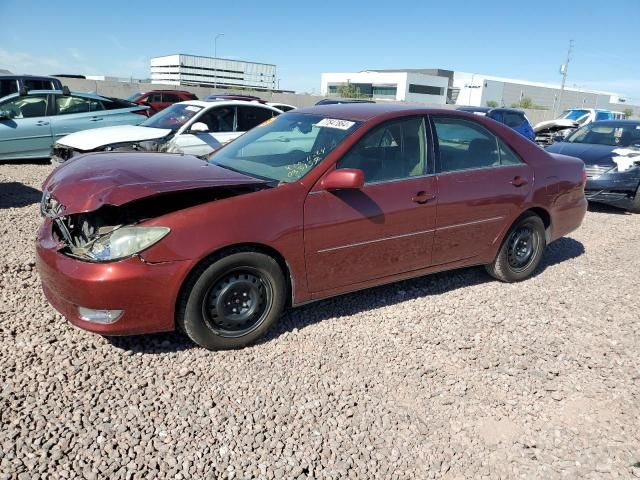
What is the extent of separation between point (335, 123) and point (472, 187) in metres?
1.29

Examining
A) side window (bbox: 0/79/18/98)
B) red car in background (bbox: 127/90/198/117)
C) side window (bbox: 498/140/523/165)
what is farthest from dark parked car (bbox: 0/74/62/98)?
side window (bbox: 498/140/523/165)

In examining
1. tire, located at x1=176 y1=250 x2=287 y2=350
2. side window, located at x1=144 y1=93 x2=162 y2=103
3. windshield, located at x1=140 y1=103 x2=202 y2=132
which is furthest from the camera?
side window, located at x1=144 y1=93 x2=162 y2=103

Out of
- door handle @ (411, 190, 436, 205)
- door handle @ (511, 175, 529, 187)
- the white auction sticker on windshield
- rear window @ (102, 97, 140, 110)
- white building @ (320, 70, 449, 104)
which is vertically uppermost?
white building @ (320, 70, 449, 104)

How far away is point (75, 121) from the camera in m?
10.5

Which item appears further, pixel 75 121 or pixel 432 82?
pixel 432 82

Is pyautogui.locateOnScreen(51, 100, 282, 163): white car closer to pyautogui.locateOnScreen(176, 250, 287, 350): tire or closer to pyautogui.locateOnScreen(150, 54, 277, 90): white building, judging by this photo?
pyautogui.locateOnScreen(176, 250, 287, 350): tire

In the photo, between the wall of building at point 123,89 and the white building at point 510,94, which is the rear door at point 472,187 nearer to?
the wall of building at point 123,89

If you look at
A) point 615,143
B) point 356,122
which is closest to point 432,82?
point 615,143

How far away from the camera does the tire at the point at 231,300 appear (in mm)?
3189

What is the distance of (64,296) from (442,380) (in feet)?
7.89

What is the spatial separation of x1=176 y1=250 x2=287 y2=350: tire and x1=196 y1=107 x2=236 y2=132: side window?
572 cm

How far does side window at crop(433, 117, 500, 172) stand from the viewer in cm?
425

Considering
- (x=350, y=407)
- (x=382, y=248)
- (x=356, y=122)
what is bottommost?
(x=350, y=407)

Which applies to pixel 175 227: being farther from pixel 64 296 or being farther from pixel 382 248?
pixel 382 248
